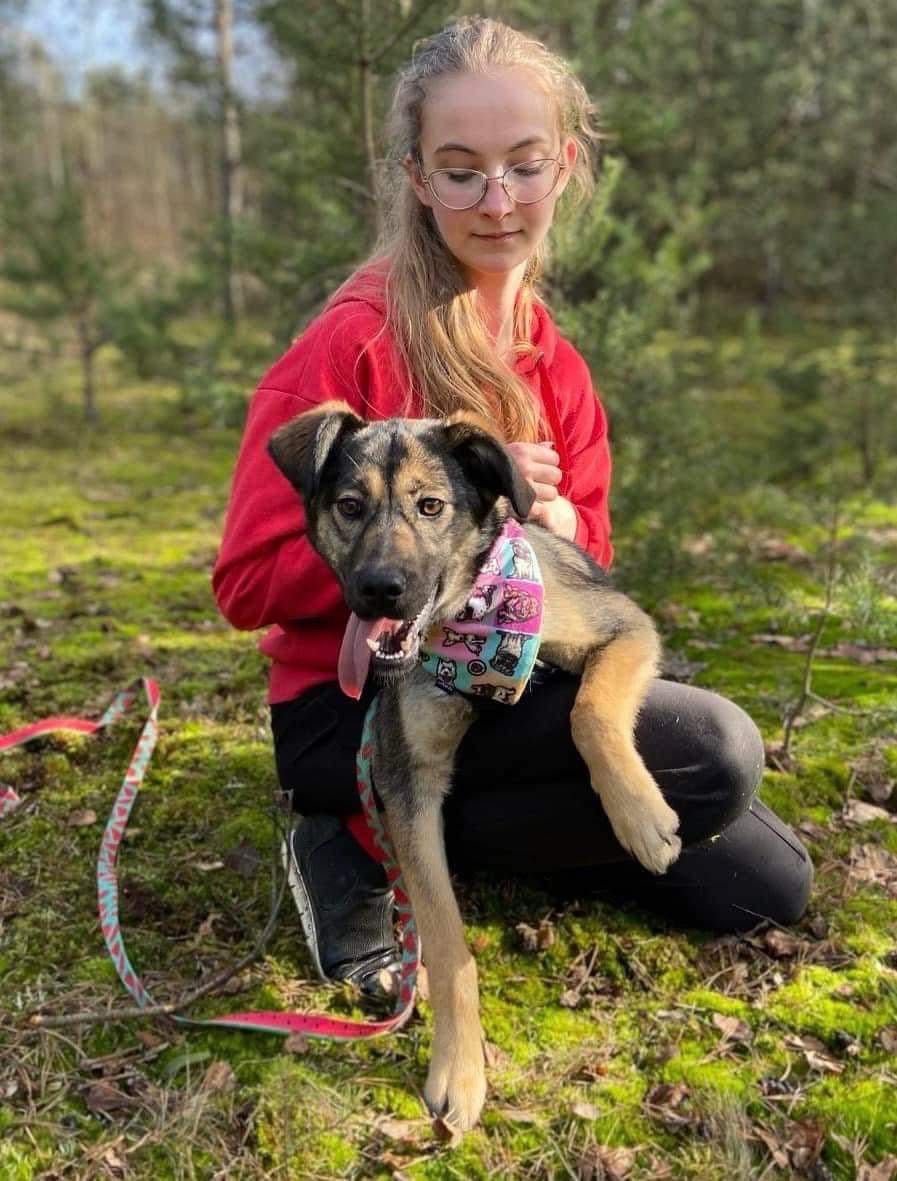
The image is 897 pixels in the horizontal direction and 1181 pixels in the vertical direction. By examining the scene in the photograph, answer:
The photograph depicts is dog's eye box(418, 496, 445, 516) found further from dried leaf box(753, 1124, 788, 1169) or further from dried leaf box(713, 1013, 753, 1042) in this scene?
dried leaf box(753, 1124, 788, 1169)

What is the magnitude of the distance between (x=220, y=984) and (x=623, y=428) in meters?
4.71

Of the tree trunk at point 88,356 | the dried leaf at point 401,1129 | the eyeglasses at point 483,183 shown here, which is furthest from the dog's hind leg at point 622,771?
the tree trunk at point 88,356

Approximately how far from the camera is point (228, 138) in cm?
1580

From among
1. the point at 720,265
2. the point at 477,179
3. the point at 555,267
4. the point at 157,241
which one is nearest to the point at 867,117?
the point at 720,265

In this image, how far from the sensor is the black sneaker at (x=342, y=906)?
3207 mm

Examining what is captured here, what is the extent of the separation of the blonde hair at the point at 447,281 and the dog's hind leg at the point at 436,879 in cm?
103

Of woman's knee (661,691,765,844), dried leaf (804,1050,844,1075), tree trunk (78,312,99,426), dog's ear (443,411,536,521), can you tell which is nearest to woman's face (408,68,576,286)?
dog's ear (443,411,536,521)

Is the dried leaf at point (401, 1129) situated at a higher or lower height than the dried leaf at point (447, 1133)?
lower

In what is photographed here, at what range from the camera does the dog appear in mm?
2717

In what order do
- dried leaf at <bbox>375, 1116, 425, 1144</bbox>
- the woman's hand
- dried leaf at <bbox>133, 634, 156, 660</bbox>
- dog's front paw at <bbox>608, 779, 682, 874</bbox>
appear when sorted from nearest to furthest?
dried leaf at <bbox>375, 1116, 425, 1144</bbox> → dog's front paw at <bbox>608, 779, 682, 874</bbox> → the woman's hand → dried leaf at <bbox>133, 634, 156, 660</bbox>

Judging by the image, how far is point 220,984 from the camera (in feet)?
10.1

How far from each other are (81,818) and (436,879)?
1726mm

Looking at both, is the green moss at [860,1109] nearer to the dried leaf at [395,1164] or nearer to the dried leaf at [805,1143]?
the dried leaf at [805,1143]

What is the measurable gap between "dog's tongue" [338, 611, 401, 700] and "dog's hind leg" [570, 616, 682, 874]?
23.8 inches
